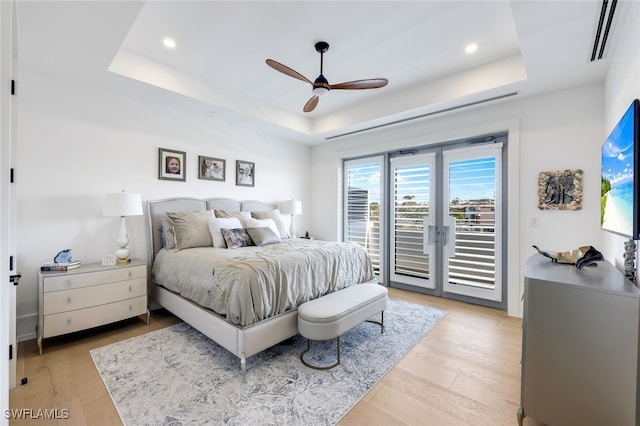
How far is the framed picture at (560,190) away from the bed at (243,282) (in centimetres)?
215

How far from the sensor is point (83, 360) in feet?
7.62

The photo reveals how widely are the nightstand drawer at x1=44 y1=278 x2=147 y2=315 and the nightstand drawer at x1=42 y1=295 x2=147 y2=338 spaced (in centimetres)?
5

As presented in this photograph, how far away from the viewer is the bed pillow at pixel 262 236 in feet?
11.3

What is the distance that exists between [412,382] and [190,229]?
9.20 feet

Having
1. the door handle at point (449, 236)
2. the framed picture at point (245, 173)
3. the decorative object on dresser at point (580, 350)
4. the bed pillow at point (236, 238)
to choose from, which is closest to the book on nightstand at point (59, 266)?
the bed pillow at point (236, 238)

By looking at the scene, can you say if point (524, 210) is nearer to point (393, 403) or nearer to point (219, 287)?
point (393, 403)

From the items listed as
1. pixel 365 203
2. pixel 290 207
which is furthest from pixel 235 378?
pixel 365 203

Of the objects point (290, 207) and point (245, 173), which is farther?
point (290, 207)

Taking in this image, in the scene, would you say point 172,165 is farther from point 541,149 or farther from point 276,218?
point 541,149

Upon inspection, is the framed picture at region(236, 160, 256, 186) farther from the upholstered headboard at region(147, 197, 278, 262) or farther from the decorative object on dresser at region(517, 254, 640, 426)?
the decorative object on dresser at region(517, 254, 640, 426)

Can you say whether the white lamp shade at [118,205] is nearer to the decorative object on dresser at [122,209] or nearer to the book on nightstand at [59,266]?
the decorative object on dresser at [122,209]

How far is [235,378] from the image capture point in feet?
6.86

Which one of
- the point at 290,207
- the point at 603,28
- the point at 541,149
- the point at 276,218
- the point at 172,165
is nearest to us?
the point at 603,28

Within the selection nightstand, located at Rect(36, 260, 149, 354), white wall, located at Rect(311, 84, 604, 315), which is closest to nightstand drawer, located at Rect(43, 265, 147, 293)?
nightstand, located at Rect(36, 260, 149, 354)
